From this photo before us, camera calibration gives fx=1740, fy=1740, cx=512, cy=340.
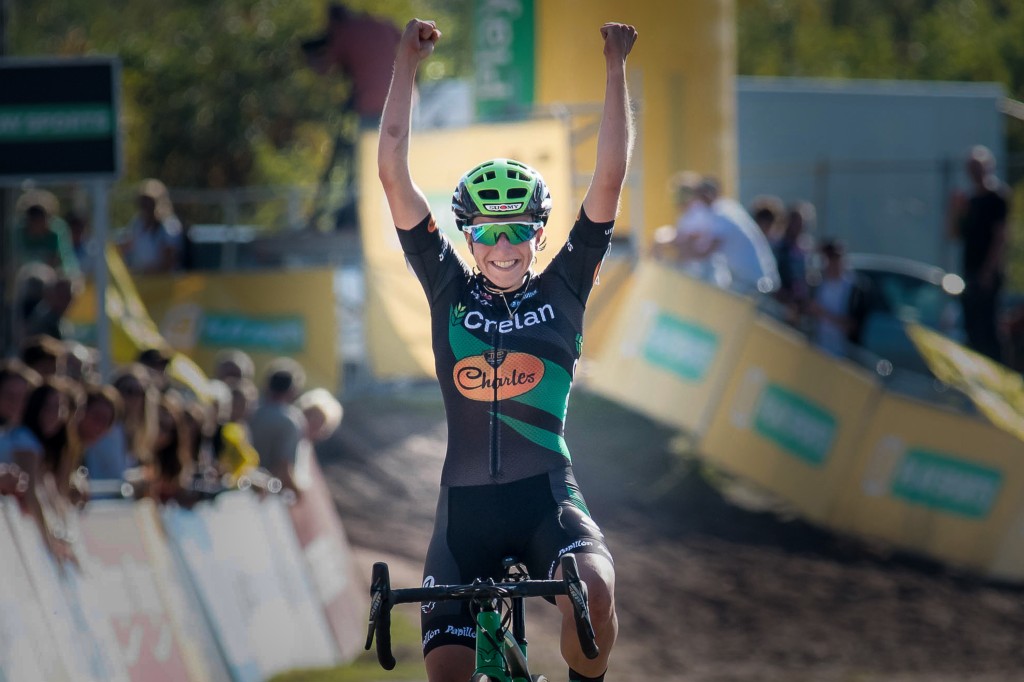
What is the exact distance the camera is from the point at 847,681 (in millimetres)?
11625

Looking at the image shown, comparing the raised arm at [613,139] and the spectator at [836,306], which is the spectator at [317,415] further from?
the raised arm at [613,139]

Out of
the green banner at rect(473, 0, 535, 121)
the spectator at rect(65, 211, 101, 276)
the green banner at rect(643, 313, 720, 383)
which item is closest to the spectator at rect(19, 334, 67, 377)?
the spectator at rect(65, 211, 101, 276)

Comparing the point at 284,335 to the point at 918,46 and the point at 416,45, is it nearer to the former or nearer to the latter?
the point at 416,45

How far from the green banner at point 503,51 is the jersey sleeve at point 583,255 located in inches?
511

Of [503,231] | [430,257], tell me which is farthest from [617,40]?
[430,257]

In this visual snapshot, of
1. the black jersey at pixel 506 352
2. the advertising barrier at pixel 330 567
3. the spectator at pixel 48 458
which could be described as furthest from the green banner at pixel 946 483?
the black jersey at pixel 506 352

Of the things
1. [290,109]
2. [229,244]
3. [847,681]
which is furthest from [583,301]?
[290,109]

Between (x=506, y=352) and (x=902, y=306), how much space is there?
14688 mm

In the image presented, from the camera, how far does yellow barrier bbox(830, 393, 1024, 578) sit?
1402 cm

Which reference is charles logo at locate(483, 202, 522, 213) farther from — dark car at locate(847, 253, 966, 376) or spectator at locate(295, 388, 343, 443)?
dark car at locate(847, 253, 966, 376)

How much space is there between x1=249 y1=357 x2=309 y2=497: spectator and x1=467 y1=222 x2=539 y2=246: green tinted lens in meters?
6.16

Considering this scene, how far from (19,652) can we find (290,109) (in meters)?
28.9

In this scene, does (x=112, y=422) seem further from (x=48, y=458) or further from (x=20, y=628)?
(x=20, y=628)

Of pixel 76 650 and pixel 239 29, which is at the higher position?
pixel 239 29
